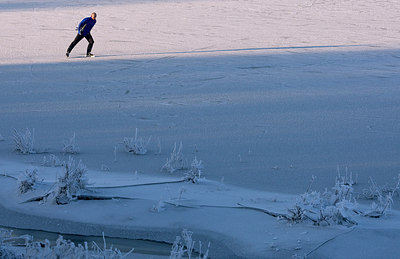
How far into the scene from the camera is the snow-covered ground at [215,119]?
5543mm

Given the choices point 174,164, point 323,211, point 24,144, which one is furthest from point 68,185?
point 24,144

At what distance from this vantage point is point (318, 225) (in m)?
5.23

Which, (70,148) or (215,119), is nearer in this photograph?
(70,148)

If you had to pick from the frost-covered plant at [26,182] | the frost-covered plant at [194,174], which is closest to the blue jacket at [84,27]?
the frost-covered plant at [194,174]

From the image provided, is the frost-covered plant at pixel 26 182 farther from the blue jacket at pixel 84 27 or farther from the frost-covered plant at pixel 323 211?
the blue jacket at pixel 84 27

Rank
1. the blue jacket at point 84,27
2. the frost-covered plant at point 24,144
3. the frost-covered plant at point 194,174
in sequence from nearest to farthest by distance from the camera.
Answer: the frost-covered plant at point 194,174 → the frost-covered plant at point 24,144 → the blue jacket at point 84,27

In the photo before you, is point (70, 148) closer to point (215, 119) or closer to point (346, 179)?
point (215, 119)

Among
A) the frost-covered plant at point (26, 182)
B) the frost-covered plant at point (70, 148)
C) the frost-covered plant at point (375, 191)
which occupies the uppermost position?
the frost-covered plant at point (26, 182)

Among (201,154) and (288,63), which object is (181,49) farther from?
(201,154)

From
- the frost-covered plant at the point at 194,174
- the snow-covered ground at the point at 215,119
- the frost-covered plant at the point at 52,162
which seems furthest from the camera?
the frost-covered plant at the point at 52,162

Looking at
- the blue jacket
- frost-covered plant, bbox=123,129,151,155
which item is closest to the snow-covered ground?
frost-covered plant, bbox=123,129,151,155

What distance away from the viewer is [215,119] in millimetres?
10500

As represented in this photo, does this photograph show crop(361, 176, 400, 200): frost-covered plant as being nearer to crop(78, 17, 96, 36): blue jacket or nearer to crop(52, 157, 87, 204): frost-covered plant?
crop(52, 157, 87, 204): frost-covered plant

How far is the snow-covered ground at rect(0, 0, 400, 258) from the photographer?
554 cm
